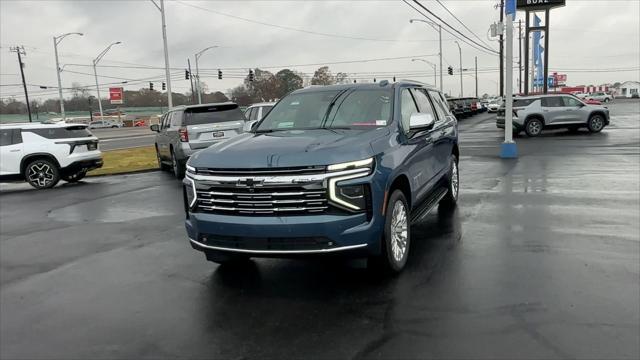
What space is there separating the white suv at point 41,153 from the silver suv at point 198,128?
2.46m

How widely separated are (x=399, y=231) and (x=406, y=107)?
66.6 inches

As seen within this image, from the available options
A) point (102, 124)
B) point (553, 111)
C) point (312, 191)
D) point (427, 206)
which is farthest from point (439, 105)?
point (102, 124)

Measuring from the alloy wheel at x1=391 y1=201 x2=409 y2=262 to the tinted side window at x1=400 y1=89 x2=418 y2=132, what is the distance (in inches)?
37.8

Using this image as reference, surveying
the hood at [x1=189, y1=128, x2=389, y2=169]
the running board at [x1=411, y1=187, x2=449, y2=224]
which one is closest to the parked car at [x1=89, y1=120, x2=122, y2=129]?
the running board at [x1=411, y1=187, x2=449, y2=224]

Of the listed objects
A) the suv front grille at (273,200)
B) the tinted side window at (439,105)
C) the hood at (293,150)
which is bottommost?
the suv front grille at (273,200)

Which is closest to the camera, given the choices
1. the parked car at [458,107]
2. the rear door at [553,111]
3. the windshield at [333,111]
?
the windshield at [333,111]

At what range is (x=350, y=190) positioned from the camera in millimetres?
4512

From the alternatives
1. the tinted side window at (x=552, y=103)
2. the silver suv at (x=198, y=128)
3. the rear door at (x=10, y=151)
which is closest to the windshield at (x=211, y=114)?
the silver suv at (x=198, y=128)

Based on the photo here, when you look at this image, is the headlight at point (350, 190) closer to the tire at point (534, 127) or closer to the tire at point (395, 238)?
the tire at point (395, 238)

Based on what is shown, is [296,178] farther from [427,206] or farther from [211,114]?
[211,114]

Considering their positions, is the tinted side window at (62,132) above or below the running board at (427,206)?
above

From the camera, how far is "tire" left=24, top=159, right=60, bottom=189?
13633 mm

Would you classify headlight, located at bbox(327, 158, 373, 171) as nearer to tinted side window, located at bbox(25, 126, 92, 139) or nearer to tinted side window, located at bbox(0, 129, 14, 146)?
tinted side window, located at bbox(25, 126, 92, 139)

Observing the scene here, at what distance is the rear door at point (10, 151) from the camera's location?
1352 centimetres
